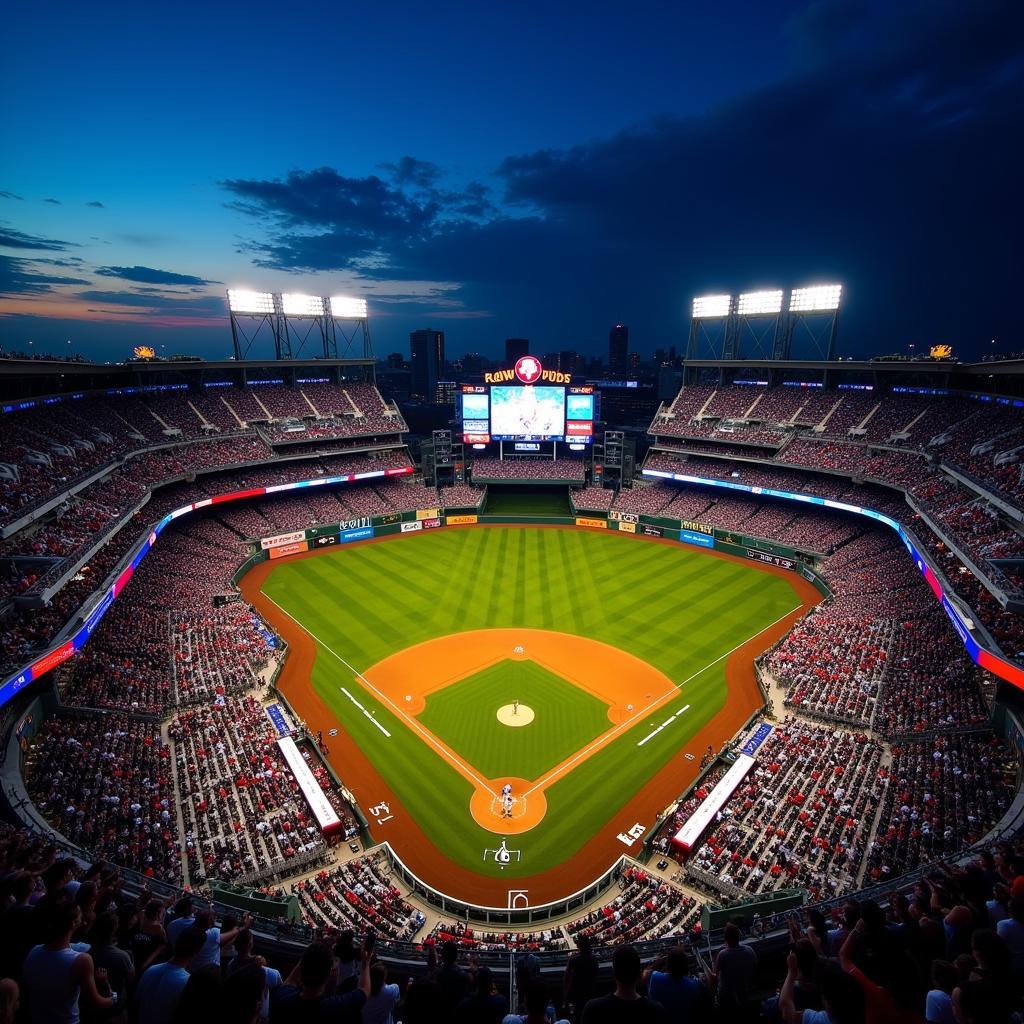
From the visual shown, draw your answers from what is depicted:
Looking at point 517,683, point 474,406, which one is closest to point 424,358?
point 474,406

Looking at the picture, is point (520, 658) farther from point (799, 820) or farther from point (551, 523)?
point (551, 523)

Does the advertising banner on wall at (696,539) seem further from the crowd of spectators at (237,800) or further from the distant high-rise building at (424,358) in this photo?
the distant high-rise building at (424,358)

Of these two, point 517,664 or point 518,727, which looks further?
point 517,664

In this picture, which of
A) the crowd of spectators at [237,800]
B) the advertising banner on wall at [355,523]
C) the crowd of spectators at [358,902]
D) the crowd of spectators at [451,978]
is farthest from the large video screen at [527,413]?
the crowd of spectators at [451,978]

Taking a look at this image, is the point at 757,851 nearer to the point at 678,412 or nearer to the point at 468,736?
the point at 468,736

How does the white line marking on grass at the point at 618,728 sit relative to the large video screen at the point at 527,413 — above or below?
below

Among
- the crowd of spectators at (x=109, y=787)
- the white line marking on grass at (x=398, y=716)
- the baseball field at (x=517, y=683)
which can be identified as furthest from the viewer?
the white line marking on grass at (x=398, y=716)

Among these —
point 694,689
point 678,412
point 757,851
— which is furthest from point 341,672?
point 678,412
